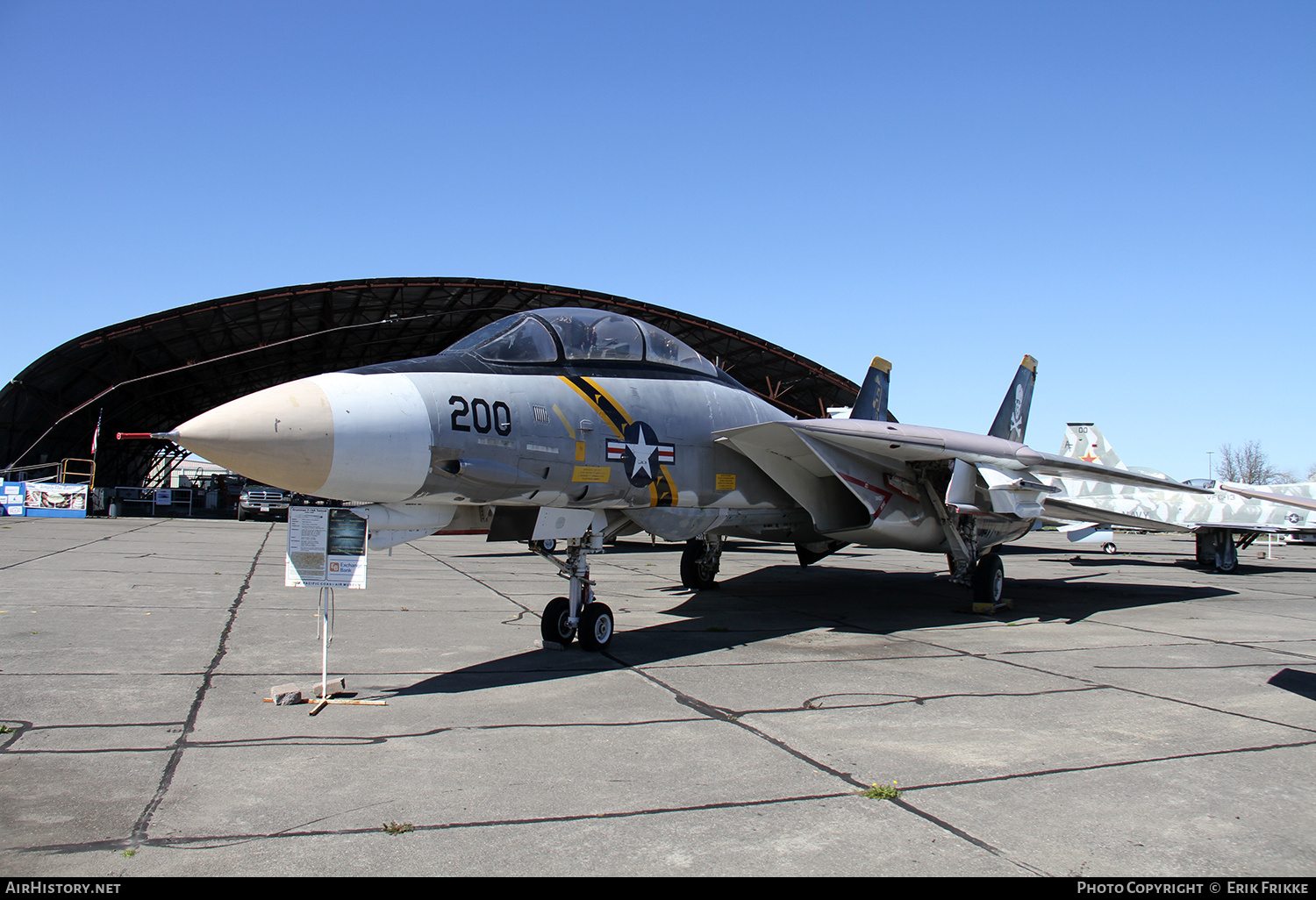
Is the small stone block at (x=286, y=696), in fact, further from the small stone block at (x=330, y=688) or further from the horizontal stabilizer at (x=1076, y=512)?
the horizontal stabilizer at (x=1076, y=512)

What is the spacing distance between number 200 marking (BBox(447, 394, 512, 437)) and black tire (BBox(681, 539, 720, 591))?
6.55 metres

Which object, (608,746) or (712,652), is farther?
(712,652)

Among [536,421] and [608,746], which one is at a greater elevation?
[536,421]

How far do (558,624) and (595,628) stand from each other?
361 millimetres

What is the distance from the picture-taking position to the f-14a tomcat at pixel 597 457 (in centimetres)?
543

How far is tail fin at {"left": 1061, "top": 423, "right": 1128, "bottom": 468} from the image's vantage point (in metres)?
23.7

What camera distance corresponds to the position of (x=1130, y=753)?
455 cm

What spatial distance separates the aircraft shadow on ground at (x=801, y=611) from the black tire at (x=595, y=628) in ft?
0.40

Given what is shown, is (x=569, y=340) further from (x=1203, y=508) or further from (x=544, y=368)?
(x=1203, y=508)

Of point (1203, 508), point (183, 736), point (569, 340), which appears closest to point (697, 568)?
point (569, 340)

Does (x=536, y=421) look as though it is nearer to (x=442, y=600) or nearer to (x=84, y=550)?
(x=442, y=600)

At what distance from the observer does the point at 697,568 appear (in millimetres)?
12773
